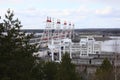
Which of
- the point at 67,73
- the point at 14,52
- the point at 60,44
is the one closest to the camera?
the point at 14,52

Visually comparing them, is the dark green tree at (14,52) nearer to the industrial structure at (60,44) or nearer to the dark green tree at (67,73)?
the dark green tree at (67,73)

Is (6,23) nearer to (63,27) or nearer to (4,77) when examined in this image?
(4,77)

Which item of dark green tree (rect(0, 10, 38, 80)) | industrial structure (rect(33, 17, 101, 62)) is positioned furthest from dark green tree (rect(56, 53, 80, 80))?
industrial structure (rect(33, 17, 101, 62))

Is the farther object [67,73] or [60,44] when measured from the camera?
[60,44]

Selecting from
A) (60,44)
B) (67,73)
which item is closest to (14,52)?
(67,73)

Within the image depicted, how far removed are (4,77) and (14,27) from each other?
1.79 metres

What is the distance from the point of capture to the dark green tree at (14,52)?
8.02 m

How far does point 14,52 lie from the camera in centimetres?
835

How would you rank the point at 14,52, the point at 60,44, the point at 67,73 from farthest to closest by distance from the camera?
the point at 60,44 → the point at 67,73 → the point at 14,52

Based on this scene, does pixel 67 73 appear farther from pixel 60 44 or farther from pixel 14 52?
pixel 60 44

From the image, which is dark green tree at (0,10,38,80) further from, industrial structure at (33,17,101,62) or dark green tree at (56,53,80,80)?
industrial structure at (33,17,101,62)

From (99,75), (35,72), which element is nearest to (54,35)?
(99,75)

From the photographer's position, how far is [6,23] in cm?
875

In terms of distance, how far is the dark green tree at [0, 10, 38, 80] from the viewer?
8016 mm
